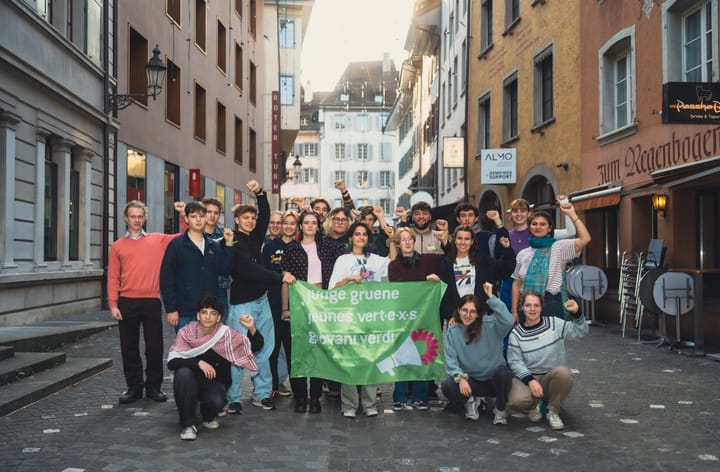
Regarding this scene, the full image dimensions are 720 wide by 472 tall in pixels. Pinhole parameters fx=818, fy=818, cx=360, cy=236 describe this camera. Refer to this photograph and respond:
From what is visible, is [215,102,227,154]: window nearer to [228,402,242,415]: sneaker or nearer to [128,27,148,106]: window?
[128,27,148,106]: window

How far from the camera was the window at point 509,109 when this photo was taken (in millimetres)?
23547

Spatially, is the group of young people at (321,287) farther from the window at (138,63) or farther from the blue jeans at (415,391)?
the window at (138,63)

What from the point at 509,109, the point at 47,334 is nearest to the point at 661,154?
the point at 47,334

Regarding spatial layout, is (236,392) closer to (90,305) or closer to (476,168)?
(90,305)

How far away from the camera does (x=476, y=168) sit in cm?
2745

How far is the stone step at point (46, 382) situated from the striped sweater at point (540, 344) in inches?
175

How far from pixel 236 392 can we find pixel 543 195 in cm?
1538

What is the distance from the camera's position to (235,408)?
7316 mm

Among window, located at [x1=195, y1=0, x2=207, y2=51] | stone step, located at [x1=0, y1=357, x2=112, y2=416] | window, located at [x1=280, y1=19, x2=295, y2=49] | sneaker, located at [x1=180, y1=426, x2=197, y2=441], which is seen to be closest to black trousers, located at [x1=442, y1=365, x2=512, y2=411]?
sneaker, located at [x1=180, y1=426, x2=197, y2=441]

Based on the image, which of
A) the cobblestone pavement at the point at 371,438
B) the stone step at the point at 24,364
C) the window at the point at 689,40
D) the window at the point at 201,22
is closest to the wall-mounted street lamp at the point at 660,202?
the window at the point at 689,40

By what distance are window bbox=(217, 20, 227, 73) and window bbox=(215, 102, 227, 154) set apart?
1.40 meters

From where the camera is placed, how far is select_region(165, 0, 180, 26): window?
72.1 ft

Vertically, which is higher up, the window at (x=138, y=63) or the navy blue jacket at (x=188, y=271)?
the window at (x=138, y=63)

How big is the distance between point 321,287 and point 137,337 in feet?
6.11
